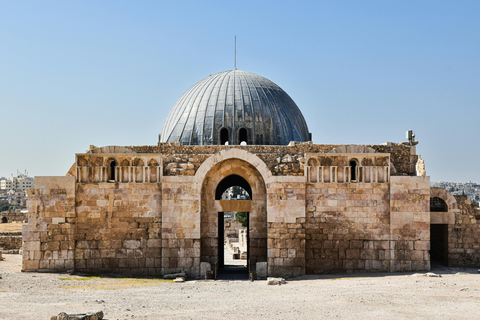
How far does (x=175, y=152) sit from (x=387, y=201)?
806cm

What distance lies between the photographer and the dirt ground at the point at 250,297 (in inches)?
441

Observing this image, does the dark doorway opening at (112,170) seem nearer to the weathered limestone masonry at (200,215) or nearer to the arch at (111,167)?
the arch at (111,167)

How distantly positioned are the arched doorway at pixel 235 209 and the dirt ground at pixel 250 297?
1707 millimetres

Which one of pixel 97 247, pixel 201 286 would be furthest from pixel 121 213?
pixel 201 286

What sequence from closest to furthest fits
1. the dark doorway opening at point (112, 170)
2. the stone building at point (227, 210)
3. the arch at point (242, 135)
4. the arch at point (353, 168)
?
the stone building at point (227, 210) → the arch at point (353, 168) → the dark doorway opening at point (112, 170) → the arch at point (242, 135)

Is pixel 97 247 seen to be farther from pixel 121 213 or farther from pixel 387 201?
pixel 387 201

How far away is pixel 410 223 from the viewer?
17.6 metres

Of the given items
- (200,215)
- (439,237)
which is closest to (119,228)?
(200,215)

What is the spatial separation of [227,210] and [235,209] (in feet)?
1.02

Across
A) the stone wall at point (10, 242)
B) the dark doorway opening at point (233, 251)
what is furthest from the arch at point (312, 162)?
the stone wall at point (10, 242)

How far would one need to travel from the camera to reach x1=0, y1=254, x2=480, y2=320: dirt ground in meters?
11.2

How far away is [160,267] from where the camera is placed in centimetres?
1762

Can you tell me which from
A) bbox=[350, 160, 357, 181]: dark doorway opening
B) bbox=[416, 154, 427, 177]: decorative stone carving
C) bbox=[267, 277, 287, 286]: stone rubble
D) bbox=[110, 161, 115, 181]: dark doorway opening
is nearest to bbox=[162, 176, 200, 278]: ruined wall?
bbox=[110, 161, 115, 181]: dark doorway opening

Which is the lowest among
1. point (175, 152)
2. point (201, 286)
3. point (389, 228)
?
point (201, 286)
